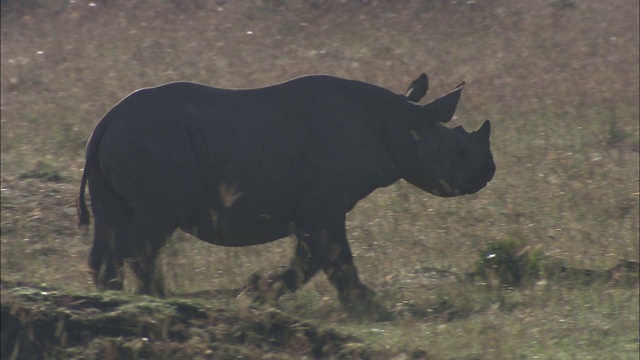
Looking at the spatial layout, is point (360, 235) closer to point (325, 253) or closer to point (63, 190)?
point (325, 253)

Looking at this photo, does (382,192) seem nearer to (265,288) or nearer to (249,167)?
(249,167)

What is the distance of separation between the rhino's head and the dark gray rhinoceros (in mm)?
18

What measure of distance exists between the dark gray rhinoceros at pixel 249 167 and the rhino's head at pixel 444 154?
0.06 feet

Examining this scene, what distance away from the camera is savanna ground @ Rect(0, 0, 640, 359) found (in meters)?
5.52

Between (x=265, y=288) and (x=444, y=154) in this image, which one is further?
(x=444, y=154)

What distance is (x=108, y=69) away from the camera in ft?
44.8

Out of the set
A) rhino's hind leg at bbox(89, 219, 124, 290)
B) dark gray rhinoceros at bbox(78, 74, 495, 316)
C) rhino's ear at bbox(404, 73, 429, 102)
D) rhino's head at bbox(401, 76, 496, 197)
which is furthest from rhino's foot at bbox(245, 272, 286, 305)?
rhino's ear at bbox(404, 73, 429, 102)

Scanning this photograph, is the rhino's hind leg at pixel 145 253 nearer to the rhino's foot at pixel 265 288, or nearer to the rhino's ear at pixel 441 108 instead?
the rhino's foot at pixel 265 288

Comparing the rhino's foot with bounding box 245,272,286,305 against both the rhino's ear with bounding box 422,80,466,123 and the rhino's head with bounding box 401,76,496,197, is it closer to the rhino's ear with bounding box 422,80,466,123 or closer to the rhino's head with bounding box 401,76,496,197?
the rhino's head with bounding box 401,76,496,197

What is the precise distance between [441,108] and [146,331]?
2576mm

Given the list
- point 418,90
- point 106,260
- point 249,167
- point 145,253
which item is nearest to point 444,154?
point 418,90

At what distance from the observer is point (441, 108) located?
713 centimetres

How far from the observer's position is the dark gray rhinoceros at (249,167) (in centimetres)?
632

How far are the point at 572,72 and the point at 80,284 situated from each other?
8.23 m
